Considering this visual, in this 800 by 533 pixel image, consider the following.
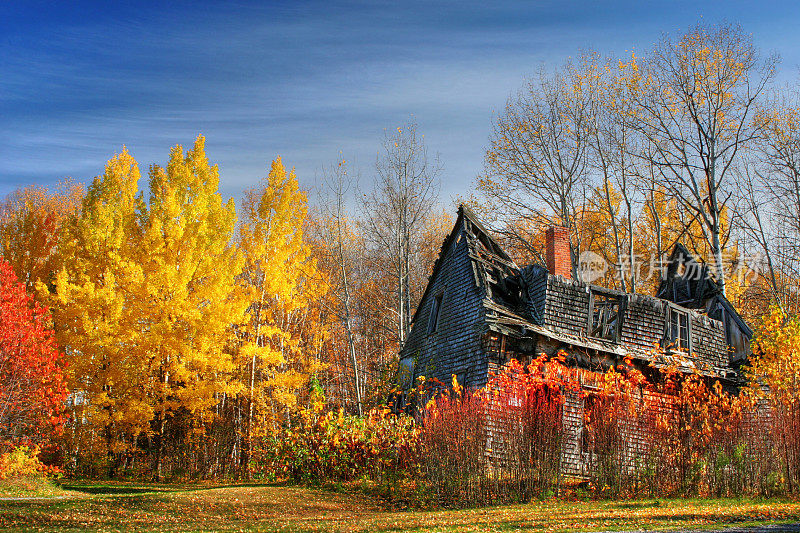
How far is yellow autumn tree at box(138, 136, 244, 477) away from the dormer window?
12824 millimetres

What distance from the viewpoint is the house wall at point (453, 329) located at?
16.6 metres

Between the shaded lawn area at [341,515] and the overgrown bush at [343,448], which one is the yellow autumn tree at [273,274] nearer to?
the overgrown bush at [343,448]

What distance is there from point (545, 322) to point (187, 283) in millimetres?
10338

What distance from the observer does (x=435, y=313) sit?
65.3 ft

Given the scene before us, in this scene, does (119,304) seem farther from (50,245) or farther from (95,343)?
(50,245)

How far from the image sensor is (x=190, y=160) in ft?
63.8

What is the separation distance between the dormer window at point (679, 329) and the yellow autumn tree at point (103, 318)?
15.4 metres

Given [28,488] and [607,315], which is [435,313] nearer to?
[607,315]

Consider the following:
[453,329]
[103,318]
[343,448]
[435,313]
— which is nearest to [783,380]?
[453,329]

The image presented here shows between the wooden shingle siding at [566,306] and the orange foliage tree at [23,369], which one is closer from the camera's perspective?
the orange foliage tree at [23,369]

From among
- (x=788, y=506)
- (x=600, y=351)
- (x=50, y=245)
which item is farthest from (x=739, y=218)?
(x=50, y=245)

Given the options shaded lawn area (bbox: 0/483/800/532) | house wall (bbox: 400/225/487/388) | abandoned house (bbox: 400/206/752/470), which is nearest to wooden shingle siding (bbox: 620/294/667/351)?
abandoned house (bbox: 400/206/752/470)

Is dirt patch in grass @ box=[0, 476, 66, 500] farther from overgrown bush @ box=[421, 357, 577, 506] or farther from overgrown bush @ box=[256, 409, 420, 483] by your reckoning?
overgrown bush @ box=[421, 357, 577, 506]

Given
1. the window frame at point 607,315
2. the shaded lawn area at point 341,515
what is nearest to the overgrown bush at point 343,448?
the shaded lawn area at point 341,515
